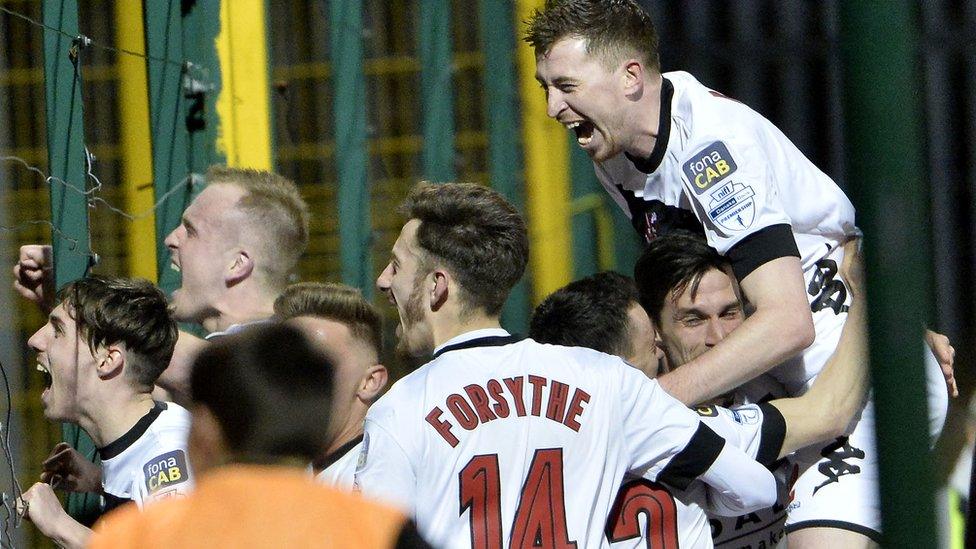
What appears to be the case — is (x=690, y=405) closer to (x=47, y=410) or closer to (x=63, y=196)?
(x=47, y=410)

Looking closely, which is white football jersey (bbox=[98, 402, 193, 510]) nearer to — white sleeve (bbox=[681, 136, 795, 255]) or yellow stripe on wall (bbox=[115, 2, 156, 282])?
yellow stripe on wall (bbox=[115, 2, 156, 282])

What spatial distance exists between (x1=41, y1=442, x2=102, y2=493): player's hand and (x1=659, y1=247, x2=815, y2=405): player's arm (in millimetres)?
1528

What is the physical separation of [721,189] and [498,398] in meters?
0.70

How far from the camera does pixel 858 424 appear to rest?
3.27 meters

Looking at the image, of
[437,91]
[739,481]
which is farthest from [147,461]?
[437,91]

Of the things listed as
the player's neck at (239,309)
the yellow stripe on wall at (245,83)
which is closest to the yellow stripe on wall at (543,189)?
the yellow stripe on wall at (245,83)

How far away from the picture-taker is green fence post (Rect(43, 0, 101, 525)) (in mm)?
3867

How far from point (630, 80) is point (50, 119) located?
5.46 ft

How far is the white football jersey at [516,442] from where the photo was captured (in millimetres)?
2672

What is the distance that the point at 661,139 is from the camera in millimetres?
3146

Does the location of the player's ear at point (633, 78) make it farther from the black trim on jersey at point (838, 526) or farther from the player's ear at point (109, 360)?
the player's ear at point (109, 360)

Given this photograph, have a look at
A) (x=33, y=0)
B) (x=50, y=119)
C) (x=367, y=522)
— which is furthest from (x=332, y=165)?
(x=367, y=522)

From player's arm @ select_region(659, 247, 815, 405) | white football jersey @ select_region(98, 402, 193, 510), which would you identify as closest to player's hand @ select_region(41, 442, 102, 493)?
white football jersey @ select_region(98, 402, 193, 510)

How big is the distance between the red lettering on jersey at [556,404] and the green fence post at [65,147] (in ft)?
5.52
